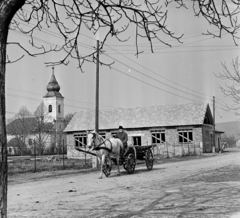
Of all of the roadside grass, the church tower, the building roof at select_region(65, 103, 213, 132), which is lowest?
the roadside grass

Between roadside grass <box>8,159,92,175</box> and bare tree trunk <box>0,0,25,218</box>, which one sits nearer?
bare tree trunk <box>0,0,25,218</box>

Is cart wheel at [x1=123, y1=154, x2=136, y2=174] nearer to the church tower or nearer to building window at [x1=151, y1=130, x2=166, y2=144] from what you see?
building window at [x1=151, y1=130, x2=166, y2=144]

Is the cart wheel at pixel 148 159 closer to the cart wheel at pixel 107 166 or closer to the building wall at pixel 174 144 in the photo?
the cart wheel at pixel 107 166

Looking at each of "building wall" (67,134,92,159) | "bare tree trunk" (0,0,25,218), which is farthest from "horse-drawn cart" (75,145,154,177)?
"building wall" (67,134,92,159)

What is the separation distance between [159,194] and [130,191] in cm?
105

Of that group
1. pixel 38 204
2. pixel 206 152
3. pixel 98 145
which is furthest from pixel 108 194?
pixel 206 152

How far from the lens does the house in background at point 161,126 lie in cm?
4356

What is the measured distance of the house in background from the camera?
43.6 meters

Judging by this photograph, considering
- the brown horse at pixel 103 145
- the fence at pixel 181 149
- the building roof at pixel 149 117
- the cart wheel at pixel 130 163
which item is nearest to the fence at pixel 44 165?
the cart wheel at pixel 130 163

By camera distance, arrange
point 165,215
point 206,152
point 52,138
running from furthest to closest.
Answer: point 52,138, point 206,152, point 165,215

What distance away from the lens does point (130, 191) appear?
9.72m

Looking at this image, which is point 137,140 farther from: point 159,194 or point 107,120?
point 159,194

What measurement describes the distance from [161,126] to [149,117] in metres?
2.90

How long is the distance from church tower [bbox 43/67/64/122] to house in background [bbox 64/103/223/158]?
53.4m
